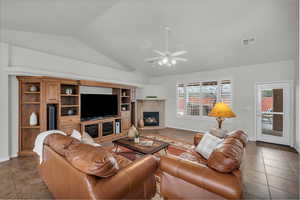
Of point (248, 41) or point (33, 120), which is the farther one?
point (248, 41)

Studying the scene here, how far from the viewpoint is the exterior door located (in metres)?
3.91

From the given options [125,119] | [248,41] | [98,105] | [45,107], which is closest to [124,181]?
[45,107]

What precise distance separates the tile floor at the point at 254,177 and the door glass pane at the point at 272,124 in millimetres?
800

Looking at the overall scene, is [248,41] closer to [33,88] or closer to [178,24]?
[178,24]

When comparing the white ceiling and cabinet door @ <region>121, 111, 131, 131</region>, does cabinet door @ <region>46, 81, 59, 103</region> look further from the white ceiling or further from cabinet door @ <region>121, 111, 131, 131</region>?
cabinet door @ <region>121, 111, 131, 131</region>

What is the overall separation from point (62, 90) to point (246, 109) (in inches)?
231

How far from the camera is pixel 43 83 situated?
3268mm

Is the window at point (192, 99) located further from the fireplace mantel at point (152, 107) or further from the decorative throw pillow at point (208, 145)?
the decorative throw pillow at point (208, 145)

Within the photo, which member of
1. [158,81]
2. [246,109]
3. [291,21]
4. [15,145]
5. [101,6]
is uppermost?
[101,6]

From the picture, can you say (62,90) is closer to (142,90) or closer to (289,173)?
(142,90)

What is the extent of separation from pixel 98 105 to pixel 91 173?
3572 mm

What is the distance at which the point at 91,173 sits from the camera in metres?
1.15

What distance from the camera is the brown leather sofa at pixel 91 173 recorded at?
45.3 inches

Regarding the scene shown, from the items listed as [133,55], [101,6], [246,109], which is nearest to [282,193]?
[246,109]
